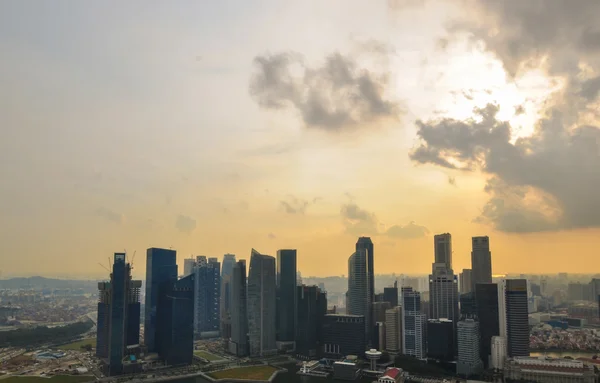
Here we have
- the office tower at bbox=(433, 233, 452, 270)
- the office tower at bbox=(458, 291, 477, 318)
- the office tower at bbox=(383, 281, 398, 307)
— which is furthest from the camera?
the office tower at bbox=(433, 233, 452, 270)

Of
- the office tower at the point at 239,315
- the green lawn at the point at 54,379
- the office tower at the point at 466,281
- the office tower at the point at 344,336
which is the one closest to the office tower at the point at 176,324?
the office tower at the point at 239,315

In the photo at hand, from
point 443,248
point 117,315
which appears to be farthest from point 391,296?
point 117,315

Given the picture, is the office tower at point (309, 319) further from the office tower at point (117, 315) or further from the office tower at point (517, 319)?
the office tower at point (517, 319)

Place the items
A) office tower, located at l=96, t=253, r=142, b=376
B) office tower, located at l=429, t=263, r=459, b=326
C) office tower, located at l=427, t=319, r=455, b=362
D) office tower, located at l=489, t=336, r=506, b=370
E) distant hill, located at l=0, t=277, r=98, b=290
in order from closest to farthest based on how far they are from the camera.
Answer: office tower, located at l=96, t=253, r=142, b=376 → office tower, located at l=489, t=336, r=506, b=370 → office tower, located at l=427, t=319, r=455, b=362 → office tower, located at l=429, t=263, r=459, b=326 → distant hill, located at l=0, t=277, r=98, b=290

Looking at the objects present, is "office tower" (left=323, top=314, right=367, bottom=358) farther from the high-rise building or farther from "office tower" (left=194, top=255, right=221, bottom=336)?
the high-rise building

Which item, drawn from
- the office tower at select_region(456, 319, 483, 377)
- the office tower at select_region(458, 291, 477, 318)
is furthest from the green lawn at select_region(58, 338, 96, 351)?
the office tower at select_region(458, 291, 477, 318)

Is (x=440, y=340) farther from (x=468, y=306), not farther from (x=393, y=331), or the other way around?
(x=468, y=306)
